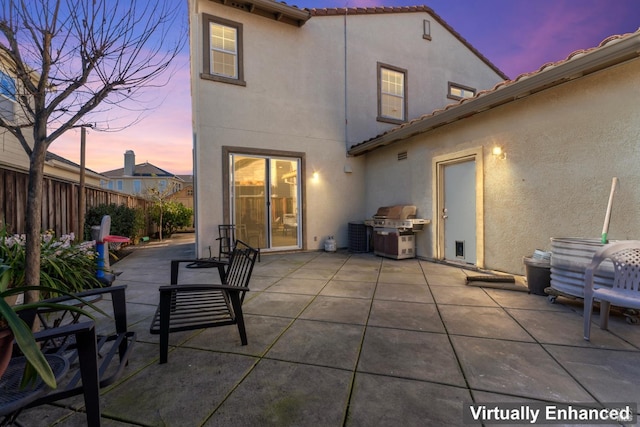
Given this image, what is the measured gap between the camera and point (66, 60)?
2125 millimetres

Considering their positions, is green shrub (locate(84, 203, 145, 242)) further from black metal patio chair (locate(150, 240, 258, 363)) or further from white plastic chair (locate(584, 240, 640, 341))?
white plastic chair (locate(584, 240, 640, 341))

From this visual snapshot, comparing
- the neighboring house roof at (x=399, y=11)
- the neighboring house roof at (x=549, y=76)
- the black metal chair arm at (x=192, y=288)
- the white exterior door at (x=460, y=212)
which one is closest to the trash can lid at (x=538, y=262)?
the white exterior door at (x=460, y=212)

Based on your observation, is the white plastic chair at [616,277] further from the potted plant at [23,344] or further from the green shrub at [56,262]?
the green shrub at [56,262]

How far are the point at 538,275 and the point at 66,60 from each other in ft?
18.0

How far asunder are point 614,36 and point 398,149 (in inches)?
167

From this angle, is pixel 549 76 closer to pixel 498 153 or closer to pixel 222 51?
pixel 498 153

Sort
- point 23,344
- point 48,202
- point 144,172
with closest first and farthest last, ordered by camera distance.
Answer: point 23,344, point 48,202, point 144,172

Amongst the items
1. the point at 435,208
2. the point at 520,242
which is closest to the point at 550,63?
the point at 520,242

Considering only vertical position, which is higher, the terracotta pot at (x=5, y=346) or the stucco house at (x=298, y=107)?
the stucco house at (x=298, y=107)

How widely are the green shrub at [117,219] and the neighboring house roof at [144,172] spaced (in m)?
20.0

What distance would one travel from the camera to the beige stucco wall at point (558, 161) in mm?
3391

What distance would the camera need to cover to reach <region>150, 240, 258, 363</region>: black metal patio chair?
2.03 meters

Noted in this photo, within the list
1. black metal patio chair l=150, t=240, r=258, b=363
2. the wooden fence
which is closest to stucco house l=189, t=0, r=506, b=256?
the wooden fence

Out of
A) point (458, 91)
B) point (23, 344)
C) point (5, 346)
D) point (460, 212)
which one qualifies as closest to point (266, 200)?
point (460, 212)
